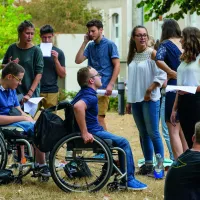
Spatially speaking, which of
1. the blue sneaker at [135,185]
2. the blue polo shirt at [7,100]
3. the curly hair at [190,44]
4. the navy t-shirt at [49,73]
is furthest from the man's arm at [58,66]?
the blue sneaker at [135,185]

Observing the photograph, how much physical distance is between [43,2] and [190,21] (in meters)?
7.78

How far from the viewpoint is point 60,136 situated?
792 cm

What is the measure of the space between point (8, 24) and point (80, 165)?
18368 mm

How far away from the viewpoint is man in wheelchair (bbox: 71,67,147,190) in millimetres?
7805

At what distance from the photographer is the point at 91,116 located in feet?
26.4

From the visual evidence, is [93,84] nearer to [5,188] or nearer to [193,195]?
[5,188]

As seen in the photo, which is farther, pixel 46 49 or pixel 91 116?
pixel 46 49

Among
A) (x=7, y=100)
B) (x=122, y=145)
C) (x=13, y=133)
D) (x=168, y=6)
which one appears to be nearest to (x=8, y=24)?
(x=168, y=6)

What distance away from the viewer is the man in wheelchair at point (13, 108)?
8.25 metres

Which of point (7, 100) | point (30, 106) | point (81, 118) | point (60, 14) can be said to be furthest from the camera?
point (60, 14)

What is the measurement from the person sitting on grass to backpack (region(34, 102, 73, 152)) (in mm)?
2092

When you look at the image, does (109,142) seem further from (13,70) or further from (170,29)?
(170,29)

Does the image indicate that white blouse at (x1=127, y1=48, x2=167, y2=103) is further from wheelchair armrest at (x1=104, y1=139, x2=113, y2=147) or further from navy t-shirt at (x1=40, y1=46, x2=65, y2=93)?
navy t-shirt at (x1=40, y1=46, x2=65, y2=93)

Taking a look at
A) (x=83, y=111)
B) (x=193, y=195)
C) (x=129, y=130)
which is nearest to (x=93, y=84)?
(x=83, y=111)
